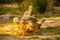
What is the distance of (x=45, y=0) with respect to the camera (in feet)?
48.5

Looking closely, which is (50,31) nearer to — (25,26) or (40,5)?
(25,26)

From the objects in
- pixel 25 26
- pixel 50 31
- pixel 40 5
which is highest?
pixel 25 26

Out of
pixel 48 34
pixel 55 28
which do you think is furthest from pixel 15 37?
pixel 55 28

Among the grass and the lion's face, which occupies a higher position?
the lion's face

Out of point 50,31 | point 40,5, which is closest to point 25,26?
point 50,31

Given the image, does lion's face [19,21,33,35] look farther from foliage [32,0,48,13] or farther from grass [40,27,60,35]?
foliage [32,0,48,13]

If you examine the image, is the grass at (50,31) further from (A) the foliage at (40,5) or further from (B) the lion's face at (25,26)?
(A) the foliage at (40,5)

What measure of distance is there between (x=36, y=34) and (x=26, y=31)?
0.37m

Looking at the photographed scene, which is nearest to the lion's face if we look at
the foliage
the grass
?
the grass

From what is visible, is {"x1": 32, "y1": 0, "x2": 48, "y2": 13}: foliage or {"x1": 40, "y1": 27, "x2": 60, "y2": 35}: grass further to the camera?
{"x1": 32, "y1": 0, "x2": 48, "y2": 13}: foliage

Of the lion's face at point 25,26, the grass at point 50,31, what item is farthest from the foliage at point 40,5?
the lion's face at point 25,26

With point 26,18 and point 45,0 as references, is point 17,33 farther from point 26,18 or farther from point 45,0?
point 45,0

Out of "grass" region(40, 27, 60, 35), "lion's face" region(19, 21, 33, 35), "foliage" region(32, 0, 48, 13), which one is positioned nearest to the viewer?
"lion's face" region(19, 21, 33, 35)

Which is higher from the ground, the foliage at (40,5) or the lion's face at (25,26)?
the lion's face at (25,26)
